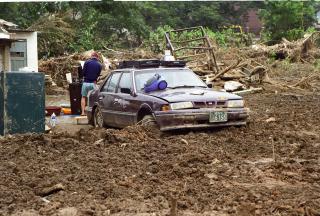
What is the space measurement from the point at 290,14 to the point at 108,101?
37.7m

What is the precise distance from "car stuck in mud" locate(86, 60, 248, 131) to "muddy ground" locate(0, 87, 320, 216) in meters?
0.28

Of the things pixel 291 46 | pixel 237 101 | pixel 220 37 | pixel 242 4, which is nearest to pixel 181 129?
pixel 237 101

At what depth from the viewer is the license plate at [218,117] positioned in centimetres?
1082

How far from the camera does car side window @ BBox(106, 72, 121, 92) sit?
13000 mm

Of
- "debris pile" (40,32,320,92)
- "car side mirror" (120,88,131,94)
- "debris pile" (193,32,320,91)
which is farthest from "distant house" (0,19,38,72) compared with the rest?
"car side mirror" (120,88,131,94)

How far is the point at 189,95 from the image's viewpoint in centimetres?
1107

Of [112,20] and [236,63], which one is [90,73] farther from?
[112,20]

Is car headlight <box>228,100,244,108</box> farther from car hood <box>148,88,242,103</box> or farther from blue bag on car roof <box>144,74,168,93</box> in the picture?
blue bag on car roof <box>144,74,168,93</box>

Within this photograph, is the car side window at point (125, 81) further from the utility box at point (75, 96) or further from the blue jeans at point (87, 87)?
the utility box at point (75, 96)

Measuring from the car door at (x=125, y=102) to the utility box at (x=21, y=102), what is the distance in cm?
153

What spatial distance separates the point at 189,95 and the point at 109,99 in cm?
244

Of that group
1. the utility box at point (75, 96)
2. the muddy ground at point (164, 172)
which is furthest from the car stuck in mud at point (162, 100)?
the utility box at point (75, 96)

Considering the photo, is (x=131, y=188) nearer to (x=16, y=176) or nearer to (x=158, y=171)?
(x=158, y=171)

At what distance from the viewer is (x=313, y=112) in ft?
48.8
